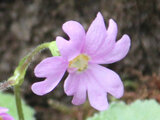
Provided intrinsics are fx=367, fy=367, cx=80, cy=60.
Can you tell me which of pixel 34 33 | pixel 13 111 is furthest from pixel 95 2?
pixel 13 111

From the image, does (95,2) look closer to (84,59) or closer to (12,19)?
(12,19)

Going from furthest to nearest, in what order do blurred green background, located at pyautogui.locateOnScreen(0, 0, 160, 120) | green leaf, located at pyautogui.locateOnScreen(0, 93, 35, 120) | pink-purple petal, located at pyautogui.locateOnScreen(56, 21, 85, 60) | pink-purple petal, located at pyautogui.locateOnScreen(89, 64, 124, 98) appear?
blurred green background, located at pyautogui.locateOnScreen(0, 0, 160, 120)
green leaf, located at pyautogui.locateOnScreen(0, 93, 35, 120)
pink-purple petal, located at pyautogui.locateOnScreen(89, 64, 124, 98)
pink-purple petal, located at pyautogui.locateOnScreen(56, 21, 85, 60)

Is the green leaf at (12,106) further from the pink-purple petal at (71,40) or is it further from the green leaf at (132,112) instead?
the pink-purple petal at (71,40)

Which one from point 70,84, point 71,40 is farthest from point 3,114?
point 71,40

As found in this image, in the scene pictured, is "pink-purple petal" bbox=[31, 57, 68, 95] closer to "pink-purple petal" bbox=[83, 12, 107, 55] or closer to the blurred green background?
"pink-purple petal" bbox=[83, 12, 107, 55]

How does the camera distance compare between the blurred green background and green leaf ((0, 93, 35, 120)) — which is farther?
the blurred green background

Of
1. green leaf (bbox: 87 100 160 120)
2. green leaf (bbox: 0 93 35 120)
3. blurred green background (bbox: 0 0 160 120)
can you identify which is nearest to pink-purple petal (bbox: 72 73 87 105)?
green leaf (bbox: 87 100 160 120)

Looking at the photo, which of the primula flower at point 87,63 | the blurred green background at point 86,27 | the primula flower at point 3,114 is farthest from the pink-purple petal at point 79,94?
the blurred green background at point 86,27
